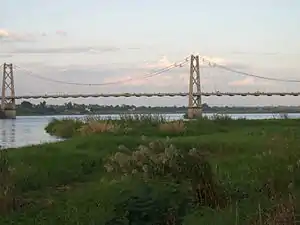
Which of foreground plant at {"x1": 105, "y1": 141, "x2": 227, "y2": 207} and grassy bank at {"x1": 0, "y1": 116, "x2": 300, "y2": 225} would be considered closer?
grassy bank at {"x1": 0, "y1": 116, "x2": 300, "y2": 225}

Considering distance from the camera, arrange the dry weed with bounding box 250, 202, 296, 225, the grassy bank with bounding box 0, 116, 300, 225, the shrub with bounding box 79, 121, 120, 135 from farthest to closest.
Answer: the shrub with bounding box 79, 121, 120, 135
the grassy bank with bounding box 0, 116, 300, 225
the dry weed with bounding box 250, 202, 296, 225

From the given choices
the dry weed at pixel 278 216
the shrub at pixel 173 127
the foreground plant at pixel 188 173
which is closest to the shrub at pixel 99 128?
the shrub at pixel 173 127

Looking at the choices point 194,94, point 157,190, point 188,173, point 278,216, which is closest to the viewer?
point 278,216

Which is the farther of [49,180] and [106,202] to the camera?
[49,180]

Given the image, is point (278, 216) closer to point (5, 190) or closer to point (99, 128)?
point (5, 190)

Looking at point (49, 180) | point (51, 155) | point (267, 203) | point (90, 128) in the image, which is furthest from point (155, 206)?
point (90, 128)

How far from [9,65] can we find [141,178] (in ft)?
201

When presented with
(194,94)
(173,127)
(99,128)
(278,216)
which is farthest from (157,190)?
(194,94)

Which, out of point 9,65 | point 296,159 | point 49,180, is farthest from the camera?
point 9,65

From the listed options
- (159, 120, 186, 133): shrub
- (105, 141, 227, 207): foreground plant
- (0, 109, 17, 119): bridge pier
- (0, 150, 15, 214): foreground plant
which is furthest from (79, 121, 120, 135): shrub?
(0, 109, 17, 119): bridge pier

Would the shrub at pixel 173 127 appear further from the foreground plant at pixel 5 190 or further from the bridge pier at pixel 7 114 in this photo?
the bridge pier at pixel 7 114

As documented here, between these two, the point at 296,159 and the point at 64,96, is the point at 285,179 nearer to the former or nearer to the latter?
the point at 296,159

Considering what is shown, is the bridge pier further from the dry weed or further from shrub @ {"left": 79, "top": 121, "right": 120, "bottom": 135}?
the dry weed

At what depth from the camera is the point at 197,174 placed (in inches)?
258
